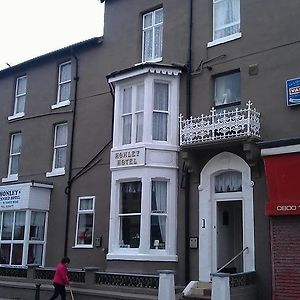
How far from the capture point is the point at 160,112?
55.3 ft

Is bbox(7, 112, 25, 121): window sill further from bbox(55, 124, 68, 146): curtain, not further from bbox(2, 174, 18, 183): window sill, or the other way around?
bbox(2, 174, 18, 183): window sill

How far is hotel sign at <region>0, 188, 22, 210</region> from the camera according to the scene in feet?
65.6

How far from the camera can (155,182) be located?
1641cm

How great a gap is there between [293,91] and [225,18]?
13.6 ft

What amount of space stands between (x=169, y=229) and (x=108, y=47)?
26.8ft

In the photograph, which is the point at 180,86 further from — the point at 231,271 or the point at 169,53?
the point at 231,271

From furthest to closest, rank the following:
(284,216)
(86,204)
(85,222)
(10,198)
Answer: (10,198), (86,204), (85,222), (284,216)

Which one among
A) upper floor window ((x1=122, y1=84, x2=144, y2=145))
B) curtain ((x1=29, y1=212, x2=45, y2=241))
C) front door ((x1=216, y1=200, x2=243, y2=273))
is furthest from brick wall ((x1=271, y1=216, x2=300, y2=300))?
curtain ((x1=29, y1=212, x2=45, y2=241))

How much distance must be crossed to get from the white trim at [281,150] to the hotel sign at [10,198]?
10867mm

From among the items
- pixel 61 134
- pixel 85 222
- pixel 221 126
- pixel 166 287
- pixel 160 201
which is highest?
pixel 61 134

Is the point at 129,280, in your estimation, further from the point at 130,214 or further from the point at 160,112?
the point at 160,112

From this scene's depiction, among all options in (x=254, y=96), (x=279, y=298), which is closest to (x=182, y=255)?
(x=279, y=298)

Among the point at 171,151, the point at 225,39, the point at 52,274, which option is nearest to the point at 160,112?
the point at 171,151

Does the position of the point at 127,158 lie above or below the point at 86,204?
above
